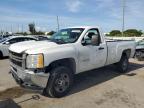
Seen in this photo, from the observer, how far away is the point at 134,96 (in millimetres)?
5688

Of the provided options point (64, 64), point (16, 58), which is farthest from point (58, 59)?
point (16, 58)

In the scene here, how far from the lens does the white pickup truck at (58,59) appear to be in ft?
15.9

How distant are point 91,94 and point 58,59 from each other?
4.98 ft

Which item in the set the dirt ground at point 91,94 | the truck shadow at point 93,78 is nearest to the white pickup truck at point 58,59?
the dirt ground at point 91,94

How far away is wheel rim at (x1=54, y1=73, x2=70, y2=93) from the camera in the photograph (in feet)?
17.4

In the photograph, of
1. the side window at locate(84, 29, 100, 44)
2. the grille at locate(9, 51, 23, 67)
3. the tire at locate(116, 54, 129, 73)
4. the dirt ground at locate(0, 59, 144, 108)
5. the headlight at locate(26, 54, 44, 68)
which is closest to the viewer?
the headlight at locate(26, 54, 44, 68)

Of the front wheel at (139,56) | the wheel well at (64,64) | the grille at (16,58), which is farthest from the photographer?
the front wheel at (139,56)

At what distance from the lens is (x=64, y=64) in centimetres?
564

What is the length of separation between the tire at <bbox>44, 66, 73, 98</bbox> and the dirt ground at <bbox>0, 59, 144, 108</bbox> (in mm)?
163

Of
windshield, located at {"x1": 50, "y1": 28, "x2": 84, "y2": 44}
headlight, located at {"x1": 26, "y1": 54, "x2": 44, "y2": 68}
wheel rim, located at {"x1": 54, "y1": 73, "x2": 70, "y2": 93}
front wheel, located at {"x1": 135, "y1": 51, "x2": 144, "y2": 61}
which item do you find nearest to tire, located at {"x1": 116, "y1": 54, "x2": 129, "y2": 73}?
windshield, located at {"x1": 50, "y1": 28, "x2": 84, "y2": 44}

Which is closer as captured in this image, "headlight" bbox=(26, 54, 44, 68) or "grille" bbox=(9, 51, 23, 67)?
"headlight" bbox=(26, 54, 44, 68)

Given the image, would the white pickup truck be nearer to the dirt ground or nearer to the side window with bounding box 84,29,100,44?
the side window with bounding box 84,29,100,44

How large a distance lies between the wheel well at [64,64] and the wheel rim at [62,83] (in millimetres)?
313

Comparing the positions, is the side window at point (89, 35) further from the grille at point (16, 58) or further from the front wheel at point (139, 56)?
the front wheel at point (139, 56)
